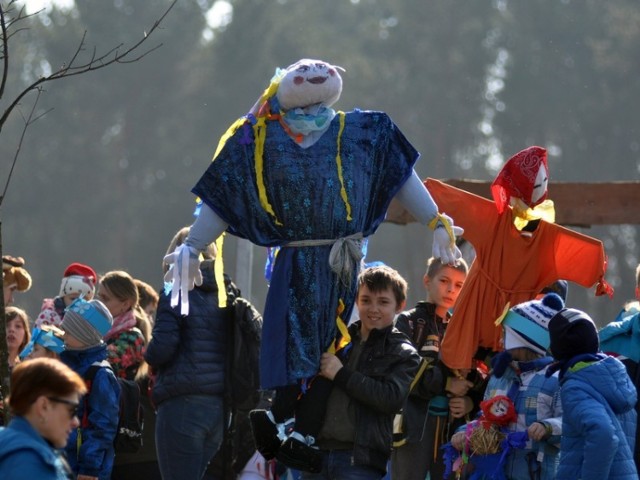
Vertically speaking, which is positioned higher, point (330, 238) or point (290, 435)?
point (330, 238)

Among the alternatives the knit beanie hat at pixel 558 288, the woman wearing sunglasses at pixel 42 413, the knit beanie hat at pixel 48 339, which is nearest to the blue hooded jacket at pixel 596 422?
the knit beanie hat at pixel 558 288

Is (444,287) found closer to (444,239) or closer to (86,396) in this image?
(444,239)

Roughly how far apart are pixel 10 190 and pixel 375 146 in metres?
40.2

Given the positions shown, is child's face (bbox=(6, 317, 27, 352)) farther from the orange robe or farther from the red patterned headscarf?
the red patterned headscarf

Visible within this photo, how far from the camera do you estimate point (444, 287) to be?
24.8 ft

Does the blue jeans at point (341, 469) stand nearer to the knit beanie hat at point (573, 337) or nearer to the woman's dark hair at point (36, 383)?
the knit beanie hat at point (573, 337)

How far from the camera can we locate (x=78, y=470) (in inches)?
276

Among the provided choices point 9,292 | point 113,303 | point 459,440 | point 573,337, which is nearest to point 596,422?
point 573,337

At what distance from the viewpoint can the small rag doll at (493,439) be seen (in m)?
6.30

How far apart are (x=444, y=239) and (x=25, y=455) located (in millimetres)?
2575

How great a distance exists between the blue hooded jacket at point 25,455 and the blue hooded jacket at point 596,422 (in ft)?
7.42

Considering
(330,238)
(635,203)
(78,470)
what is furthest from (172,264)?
(635,203)

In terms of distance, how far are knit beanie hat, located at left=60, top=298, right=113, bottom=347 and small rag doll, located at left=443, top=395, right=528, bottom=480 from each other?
80.8 inches

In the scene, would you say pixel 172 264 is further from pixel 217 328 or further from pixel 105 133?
pixel 105 133
